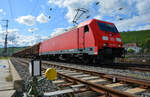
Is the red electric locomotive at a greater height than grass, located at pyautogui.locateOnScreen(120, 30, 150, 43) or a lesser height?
lesser

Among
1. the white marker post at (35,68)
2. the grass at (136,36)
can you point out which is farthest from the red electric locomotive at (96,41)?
the grass at (136,36)

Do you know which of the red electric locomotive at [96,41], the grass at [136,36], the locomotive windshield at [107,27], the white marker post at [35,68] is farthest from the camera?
the grass at [136,36]

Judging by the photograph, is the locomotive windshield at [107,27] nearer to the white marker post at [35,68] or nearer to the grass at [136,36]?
the white marker post at [35,68]

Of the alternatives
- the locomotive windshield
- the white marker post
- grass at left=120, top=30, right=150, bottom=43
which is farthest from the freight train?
grass at left=120, top=30, right=150, bottom=43

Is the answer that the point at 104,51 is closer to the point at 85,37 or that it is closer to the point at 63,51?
the point at 85,37

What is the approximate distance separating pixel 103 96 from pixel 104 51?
629 centimetres

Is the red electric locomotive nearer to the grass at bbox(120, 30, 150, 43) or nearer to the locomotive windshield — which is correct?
the locomotive windshield

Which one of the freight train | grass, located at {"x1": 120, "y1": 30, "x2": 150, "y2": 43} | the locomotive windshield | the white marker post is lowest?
the white marker post

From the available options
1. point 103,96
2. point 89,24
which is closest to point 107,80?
point 103,96

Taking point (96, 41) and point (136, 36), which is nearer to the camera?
point (96, 41)

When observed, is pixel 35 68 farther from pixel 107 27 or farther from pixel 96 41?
pixel 107 27

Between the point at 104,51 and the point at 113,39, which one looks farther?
the point at 113,39

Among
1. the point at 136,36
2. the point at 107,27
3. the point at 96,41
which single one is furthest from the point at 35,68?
the point at 136,36

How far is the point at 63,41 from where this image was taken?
14211 mm
